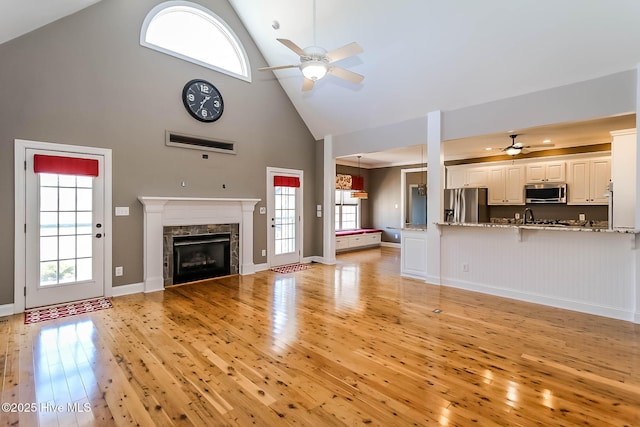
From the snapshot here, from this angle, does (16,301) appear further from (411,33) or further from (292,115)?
(411,33)

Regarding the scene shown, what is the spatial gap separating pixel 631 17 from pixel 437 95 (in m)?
2.24

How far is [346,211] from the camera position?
34.5 ft

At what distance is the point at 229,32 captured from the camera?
5.91 meters

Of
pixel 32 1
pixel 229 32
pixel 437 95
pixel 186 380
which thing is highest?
pixel 229 32

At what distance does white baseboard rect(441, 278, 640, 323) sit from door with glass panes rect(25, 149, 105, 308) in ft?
18.2

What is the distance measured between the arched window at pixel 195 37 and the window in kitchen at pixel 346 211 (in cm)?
515

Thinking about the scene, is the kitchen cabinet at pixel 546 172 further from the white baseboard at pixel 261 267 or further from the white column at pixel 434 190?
the white baseboard at pixel 261 267

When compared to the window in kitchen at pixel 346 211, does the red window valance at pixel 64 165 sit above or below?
above

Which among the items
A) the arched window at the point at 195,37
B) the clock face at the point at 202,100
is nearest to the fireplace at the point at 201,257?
the clock face at the point at 202,100

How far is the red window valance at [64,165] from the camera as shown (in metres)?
3.95

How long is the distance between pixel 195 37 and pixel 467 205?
6840mm

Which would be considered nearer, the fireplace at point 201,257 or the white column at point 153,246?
the white column at point 153,246

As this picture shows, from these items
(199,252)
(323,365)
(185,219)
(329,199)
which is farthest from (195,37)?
(323,365)

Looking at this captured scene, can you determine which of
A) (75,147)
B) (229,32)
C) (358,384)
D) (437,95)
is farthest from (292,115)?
(358,384)
